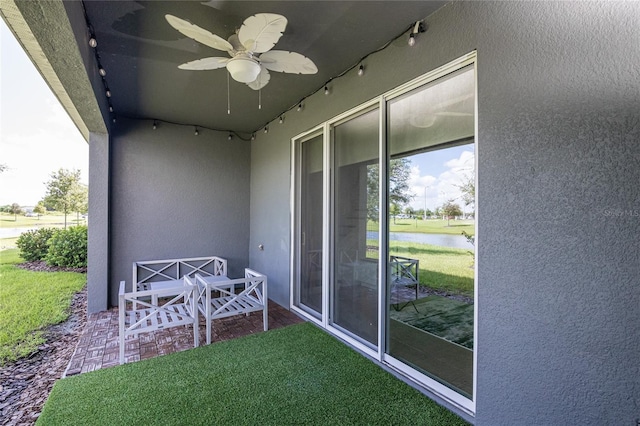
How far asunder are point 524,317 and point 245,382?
2030mm

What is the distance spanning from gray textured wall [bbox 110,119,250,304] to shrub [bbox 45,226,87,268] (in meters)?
2.22

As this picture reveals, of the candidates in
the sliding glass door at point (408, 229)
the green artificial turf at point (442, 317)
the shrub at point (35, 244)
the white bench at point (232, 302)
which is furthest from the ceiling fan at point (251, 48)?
the shrub at point (35, 244)

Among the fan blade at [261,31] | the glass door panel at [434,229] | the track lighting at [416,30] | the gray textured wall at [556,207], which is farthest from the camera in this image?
the track lighting at [416,30]

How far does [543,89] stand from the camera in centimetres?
154

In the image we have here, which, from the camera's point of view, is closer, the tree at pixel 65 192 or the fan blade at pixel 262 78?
the fan blade at pixel 262 78

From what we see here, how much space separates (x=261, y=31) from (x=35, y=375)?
3421 mm

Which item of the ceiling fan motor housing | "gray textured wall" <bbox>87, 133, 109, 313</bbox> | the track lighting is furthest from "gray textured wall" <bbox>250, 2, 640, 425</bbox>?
"gray textured wall" <bbox>87, 133, 109, 313</bbox>

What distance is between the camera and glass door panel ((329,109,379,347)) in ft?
9.09

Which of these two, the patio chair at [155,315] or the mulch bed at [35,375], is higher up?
the patio chair at [155,315]

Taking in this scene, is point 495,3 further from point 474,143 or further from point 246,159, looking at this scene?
point 246,159

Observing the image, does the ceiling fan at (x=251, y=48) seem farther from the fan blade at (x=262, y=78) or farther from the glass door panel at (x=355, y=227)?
the glass door panel at (x=355, y=227)

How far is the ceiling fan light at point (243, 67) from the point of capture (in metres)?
2.04

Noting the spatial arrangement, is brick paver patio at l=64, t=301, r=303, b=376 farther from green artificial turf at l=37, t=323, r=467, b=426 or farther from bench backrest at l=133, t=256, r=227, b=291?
bench backrest at l=133, t=256, r=227, b=291

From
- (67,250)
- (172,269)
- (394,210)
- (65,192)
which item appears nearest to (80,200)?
(65,192)
